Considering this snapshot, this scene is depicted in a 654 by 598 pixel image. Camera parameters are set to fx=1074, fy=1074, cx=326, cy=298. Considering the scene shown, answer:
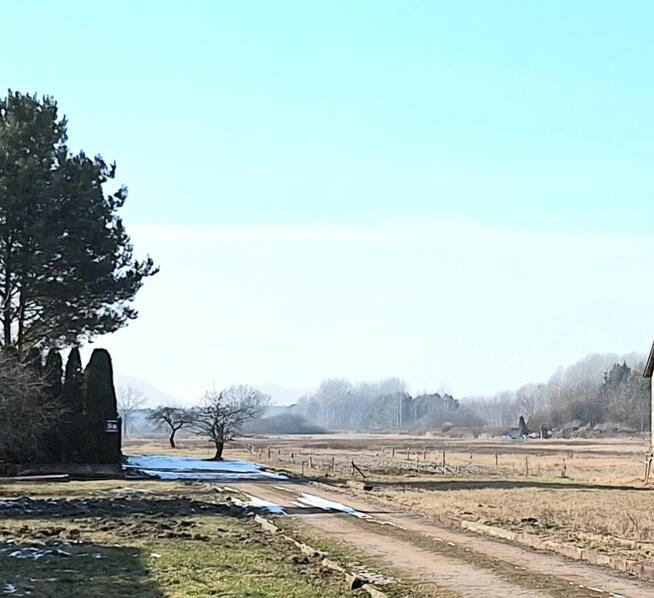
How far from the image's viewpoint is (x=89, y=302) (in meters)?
44.0

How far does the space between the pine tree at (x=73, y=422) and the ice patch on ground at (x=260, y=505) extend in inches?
634

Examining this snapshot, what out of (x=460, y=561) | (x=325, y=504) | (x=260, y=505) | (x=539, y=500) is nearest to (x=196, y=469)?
(x=325, y=504)

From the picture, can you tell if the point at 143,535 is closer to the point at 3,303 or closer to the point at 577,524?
the point at 577,524

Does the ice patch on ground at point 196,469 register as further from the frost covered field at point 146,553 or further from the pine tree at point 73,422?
the frost covered field at point 146,553

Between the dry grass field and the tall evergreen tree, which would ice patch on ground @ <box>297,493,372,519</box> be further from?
the tall evergreen tree

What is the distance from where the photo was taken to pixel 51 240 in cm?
4209

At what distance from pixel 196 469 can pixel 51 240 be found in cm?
1444

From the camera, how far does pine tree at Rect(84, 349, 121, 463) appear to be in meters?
44.6

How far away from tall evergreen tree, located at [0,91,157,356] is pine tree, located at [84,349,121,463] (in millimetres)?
1387

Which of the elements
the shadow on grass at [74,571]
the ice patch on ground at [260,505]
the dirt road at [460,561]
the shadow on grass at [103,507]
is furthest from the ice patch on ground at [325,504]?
the shadow on grass at [74,571]

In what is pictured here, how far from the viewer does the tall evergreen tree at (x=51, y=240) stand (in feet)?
138

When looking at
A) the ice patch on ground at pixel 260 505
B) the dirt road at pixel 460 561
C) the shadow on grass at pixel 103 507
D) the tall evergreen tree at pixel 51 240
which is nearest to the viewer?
the dirt road at pixel 460 561

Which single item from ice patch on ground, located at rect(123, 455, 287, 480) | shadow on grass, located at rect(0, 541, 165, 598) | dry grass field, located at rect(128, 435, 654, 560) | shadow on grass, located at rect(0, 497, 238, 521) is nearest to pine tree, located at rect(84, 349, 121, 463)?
ice patch on ground, located at rect(123, 455, 287, 480)

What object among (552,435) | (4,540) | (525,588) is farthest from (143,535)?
(552,435)
